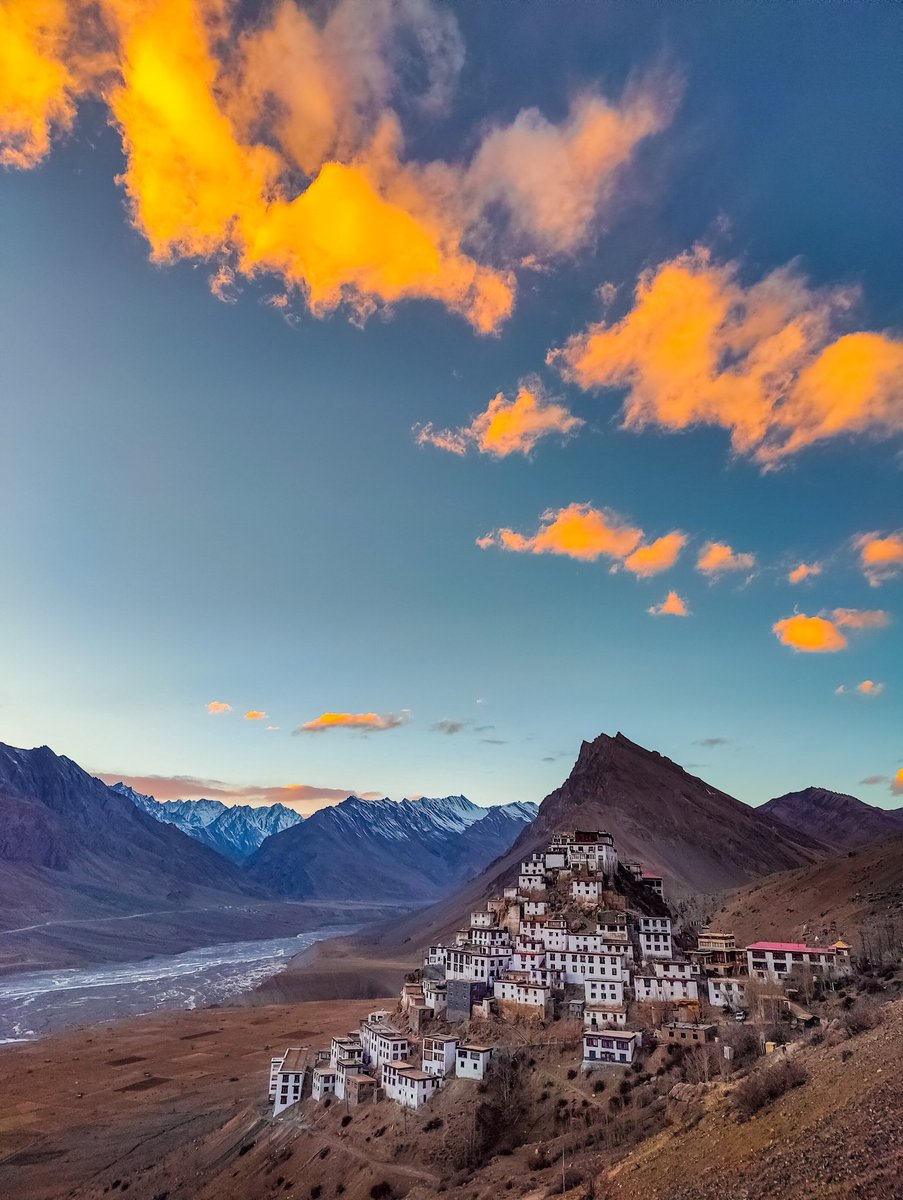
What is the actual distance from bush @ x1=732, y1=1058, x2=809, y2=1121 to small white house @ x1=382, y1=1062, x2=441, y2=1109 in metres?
29.6

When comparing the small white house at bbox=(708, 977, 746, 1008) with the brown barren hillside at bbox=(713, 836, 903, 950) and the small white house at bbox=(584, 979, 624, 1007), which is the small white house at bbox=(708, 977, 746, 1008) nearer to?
the small white house at bbox=(584, 979, 624, 1007)

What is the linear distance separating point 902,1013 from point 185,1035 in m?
113

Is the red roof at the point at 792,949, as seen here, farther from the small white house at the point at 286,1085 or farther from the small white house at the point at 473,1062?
the small white house at the point at 286,1085

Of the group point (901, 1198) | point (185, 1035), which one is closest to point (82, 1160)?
point (185, 1035)

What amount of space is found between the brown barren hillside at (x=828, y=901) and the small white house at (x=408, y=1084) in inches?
1790

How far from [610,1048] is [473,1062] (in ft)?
33.5

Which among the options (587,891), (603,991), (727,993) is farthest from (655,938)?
(727,993)

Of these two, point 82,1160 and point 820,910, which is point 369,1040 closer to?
point 82,1160

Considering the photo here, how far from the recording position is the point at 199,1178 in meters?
58.0

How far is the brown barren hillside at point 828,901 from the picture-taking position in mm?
89000

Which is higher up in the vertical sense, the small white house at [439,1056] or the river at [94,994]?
the small white house at [439,1056]

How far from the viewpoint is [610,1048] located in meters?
53.5

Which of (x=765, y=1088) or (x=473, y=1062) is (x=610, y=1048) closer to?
(x=473, y=1062)

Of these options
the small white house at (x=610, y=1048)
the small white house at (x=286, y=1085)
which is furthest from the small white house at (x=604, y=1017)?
the small white house at (x=286, y=1085)
